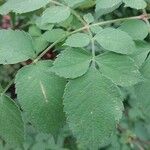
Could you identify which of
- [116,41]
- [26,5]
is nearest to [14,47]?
[26,5]

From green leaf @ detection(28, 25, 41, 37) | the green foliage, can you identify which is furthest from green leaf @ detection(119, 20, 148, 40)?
green leaf @ detection(28, 25, 41, 37)

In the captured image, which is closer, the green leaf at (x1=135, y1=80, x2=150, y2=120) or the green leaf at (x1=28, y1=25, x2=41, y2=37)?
the green leaf at (x1=135, y1=80, x2=150, y2=120)

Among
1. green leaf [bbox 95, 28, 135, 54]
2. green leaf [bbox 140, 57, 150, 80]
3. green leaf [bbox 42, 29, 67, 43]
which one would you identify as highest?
green leaf [bbox 95, 28, 135, 54]

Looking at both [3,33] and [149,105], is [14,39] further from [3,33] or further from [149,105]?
[149,105]

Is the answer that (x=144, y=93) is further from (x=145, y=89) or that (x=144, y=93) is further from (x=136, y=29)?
(x=136, y=29)

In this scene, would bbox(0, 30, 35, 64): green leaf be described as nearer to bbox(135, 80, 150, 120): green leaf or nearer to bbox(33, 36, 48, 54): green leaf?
bbox(33, 36, 48, 54): green leaf

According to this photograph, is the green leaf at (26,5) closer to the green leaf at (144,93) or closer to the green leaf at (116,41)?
the green leaf at (116,41)

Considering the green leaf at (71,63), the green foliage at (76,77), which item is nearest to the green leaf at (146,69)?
the green foliage at (76,77)
